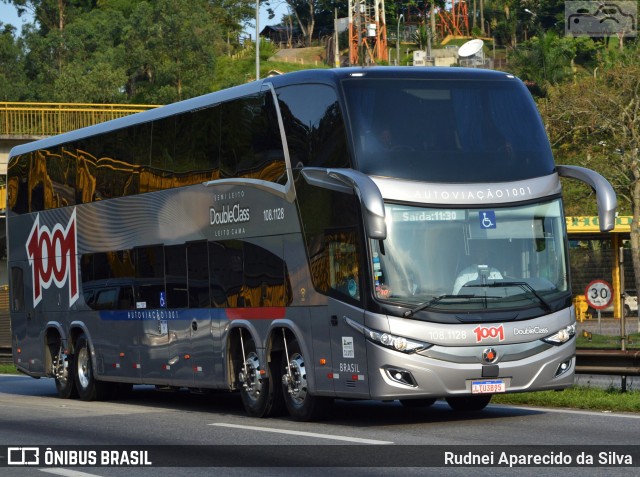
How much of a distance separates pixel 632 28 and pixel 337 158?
302 ft

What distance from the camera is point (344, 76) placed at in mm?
15531

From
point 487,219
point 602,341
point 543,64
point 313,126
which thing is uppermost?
point 543,64

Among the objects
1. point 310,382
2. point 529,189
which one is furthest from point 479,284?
point 310,382

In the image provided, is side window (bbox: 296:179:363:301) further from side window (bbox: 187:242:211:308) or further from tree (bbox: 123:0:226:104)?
tree (bbox: 123:0:226:104)

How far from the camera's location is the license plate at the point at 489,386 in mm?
14672

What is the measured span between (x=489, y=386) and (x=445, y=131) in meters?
2.88

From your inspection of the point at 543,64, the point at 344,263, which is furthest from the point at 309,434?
the point at 543,64

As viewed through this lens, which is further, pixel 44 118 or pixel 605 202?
pixel 44 118

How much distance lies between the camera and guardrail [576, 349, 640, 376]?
1762 centimetres

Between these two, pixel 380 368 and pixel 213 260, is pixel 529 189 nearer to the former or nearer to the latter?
pixel 380 368

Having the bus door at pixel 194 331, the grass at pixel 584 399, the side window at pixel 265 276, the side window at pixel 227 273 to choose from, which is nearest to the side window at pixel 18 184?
the bus door at pixel 194 331

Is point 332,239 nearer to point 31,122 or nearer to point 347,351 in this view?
point 347,351

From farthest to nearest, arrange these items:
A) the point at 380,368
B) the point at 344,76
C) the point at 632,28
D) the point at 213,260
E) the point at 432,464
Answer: the point at 632,28, the point at 213,260, the point at 344,76, the point at 380,368, the point at 432,464

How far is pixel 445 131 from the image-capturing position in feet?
50.6
